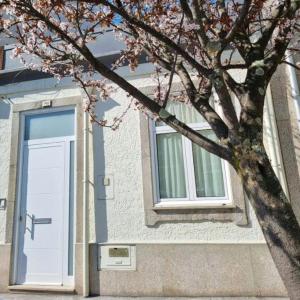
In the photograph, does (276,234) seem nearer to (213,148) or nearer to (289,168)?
(213,148)

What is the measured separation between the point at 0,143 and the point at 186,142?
3547 mm

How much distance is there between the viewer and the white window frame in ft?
15.4

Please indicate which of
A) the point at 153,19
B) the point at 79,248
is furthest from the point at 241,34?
the point at 79,248

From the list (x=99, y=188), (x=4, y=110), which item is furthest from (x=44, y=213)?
(x=4, y=110)

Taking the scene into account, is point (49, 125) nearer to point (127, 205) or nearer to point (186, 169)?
point (127, 205)

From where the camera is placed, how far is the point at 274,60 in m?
2.55

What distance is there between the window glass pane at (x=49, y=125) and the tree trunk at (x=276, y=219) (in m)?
4.13

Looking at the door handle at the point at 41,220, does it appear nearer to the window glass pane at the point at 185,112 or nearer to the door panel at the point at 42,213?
the door panel at the point at 42,213

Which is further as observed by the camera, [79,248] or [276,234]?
[79,248]

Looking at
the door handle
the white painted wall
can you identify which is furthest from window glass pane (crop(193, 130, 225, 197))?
the door handle

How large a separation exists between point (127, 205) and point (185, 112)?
189 centimetres

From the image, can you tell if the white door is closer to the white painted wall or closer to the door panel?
the door panel

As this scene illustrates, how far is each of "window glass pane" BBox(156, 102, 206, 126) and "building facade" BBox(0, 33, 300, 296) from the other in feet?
0.06

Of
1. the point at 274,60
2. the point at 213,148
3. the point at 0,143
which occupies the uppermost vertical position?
the point at 0,143
